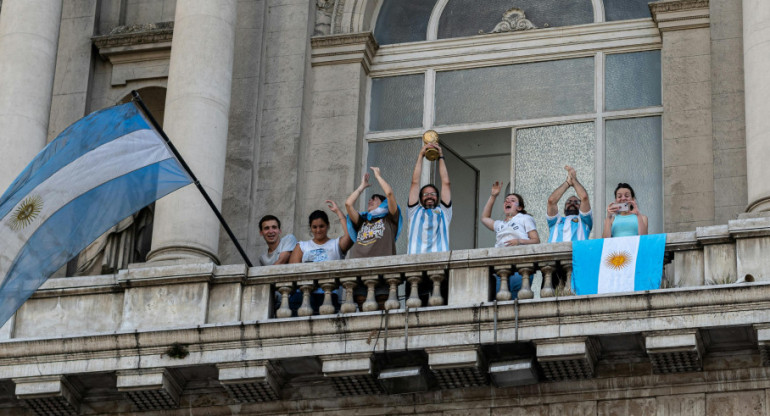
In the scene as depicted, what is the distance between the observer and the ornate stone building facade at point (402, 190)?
2020 cm

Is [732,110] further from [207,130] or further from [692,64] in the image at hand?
[207,130]

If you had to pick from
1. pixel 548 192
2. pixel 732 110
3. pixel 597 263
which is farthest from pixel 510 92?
pixel 597 263

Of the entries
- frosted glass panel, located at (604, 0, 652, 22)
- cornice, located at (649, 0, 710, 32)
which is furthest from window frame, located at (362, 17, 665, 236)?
cornice, located at (649, 0, 710, 32)

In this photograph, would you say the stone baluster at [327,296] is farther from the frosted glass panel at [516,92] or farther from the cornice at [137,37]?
the cornice at [137,37]

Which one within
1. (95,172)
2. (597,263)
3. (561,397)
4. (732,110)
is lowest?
(561,397)

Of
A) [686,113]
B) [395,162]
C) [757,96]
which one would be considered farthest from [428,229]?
[686,113]

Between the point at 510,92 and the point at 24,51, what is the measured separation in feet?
20.5

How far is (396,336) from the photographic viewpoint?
20.5m

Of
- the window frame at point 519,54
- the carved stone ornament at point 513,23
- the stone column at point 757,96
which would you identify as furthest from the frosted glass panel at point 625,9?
the stone column at point 757,96

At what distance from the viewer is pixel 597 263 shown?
20.5 m

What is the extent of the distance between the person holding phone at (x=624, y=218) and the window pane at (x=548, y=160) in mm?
3221

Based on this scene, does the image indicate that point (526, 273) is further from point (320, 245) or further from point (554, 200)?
point (320, 245)

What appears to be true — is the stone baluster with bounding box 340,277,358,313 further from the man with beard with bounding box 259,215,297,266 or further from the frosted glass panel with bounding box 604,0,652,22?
the frosted glass panel with bounding box 604,0,652,22

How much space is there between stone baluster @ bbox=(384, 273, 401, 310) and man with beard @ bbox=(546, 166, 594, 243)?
71.2 inches
